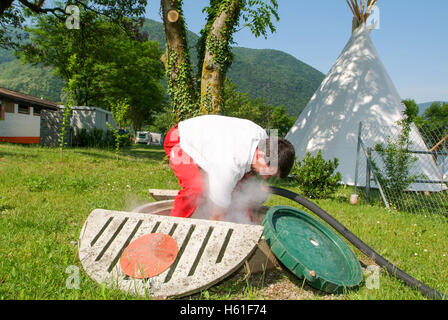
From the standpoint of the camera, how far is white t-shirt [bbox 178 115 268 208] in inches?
90.1

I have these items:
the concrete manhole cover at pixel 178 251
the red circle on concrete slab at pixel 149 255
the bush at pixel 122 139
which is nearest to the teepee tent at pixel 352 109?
the bush at pixel 122 139

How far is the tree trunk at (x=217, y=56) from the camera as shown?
738 cm

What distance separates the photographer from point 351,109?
29.7 feet

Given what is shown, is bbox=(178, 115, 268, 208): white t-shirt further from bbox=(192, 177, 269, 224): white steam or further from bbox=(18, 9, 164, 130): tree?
bbox=(18, 9, 164, 130): tree

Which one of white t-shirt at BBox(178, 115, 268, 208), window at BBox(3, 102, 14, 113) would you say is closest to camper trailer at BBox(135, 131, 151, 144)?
window at BBox(3, 102, 14, 113)

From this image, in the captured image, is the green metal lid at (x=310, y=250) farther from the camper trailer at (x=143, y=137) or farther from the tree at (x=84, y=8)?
the camper trailer at (x=143, y=137)

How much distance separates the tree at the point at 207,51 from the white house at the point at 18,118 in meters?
13.6

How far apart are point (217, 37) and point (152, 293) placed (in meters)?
6.73

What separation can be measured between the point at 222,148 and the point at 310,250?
110cm

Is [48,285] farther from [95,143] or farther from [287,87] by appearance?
[287,87]

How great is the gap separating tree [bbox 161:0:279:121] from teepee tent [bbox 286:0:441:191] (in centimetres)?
299

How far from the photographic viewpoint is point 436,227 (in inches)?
178

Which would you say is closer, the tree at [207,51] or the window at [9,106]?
the tree at [207,51]
